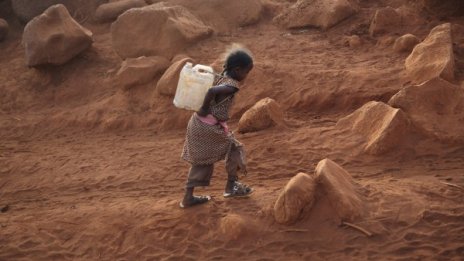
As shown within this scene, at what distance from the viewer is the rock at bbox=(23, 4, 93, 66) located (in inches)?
298

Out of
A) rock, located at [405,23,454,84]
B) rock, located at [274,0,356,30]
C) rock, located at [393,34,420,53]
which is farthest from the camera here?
rock, located at [274,0,356,30]

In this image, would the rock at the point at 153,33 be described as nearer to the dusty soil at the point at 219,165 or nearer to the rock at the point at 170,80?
the dusty soil at the point at 219,165

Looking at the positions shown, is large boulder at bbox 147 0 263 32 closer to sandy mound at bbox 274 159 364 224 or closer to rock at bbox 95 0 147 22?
rock at bbox 95 0 147 22

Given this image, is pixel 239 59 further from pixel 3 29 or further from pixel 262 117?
pixel 3 29

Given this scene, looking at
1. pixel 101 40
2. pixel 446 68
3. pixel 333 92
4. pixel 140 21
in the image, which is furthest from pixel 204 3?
pixel 446 68

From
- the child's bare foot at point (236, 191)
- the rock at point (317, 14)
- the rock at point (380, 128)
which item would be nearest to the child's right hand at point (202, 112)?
the child's bare foot at point (236, 191)

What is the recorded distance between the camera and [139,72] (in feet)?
22.4

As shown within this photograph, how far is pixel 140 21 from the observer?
24.0ft

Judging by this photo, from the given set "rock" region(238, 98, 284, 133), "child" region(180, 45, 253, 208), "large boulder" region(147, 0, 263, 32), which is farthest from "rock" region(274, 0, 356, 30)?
"child" region(180, 45, 253, 208)

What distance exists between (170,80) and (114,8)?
341cm

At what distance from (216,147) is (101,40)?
568 cm

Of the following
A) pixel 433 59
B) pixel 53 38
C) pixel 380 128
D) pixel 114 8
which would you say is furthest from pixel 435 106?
pixel 114 8

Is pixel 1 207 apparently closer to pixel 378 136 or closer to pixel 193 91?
pixel 193 91

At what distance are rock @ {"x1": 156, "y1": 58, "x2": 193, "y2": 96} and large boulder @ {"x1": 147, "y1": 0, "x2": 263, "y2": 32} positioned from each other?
177 centimetres
